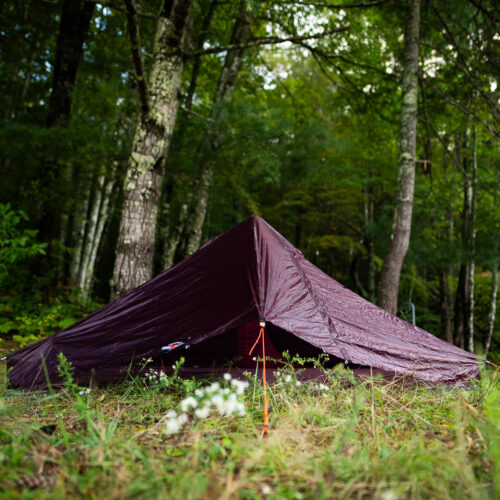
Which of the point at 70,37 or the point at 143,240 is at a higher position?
the point at 70,37

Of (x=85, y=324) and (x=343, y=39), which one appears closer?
(x=85, y=324)

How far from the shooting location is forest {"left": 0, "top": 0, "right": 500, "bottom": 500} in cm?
122

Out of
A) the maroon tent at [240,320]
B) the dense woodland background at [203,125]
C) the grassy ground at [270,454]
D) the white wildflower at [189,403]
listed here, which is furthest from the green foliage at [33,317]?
the white wildflower at [189,403]

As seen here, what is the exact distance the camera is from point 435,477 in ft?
3.82

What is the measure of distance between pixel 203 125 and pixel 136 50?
2781 millimetres

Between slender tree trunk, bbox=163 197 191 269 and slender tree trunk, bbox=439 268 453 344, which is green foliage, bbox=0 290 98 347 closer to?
slender tree trunk, bbox=163 197 191 269

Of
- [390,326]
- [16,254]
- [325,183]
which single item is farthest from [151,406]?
[325,183]

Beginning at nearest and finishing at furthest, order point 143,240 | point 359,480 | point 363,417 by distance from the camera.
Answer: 1. point 359,480
2. point 363,417
3. point 143,240

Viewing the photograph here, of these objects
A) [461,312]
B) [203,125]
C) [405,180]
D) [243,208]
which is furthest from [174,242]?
[461,312]

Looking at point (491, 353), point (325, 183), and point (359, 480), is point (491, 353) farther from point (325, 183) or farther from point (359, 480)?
point (359, 480)

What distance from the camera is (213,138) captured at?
5559 mm

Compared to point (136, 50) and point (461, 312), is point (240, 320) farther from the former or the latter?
point (461, 312)

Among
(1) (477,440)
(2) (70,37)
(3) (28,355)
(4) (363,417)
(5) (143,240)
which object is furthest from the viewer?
(2) (70,37)

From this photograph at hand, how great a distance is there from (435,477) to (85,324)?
93.8 inches
